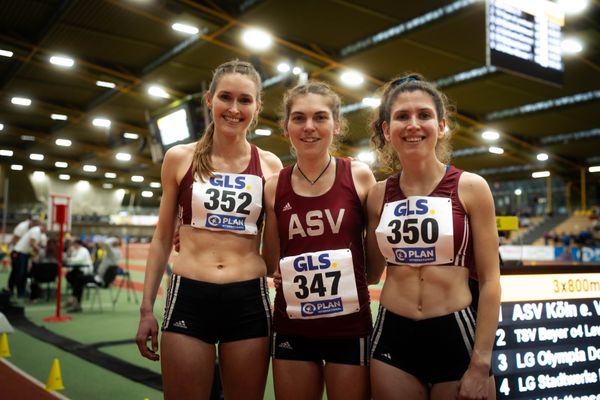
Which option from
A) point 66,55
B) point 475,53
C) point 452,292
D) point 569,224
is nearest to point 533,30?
point 452,292

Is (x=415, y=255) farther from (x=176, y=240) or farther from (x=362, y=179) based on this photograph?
(x=176, y=240)

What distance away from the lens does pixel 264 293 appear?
88.9 inches

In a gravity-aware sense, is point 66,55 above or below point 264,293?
above

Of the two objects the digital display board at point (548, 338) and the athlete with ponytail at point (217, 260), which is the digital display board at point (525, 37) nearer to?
the digital display board at point (548, 338)

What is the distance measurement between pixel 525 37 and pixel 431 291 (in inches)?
217

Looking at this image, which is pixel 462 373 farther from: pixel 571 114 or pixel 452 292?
pixel 571 114

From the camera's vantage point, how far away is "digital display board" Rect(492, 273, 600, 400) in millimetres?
2553

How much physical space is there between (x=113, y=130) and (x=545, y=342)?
21.7 meters

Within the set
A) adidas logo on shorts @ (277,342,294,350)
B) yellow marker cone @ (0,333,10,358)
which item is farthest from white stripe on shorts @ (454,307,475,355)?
yellow marker cone @ (0,333,10,358)

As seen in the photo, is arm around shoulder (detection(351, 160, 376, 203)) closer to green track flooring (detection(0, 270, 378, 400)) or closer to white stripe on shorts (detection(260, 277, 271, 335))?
white stripe on shorts (detection(260, 277, 271, 335))

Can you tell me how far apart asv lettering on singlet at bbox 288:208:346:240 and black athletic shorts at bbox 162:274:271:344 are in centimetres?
33

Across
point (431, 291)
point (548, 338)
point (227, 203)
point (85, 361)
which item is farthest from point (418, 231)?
point (85, 361)

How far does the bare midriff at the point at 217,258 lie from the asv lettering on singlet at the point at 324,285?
24 cm

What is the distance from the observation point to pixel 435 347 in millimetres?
1895
